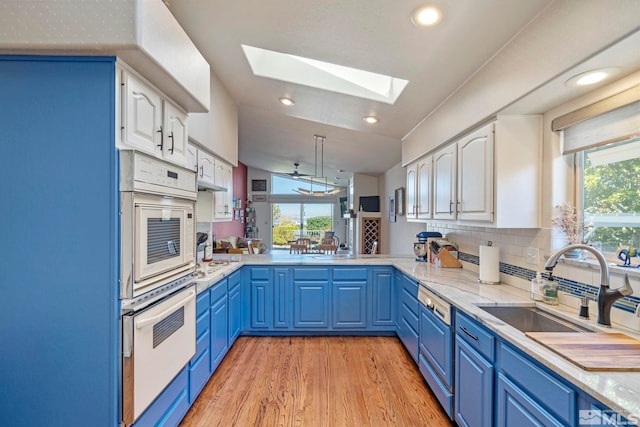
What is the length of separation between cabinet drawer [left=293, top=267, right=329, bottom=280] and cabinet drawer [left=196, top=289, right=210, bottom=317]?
115 cm

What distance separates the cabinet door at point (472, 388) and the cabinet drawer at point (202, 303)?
1.76 metres

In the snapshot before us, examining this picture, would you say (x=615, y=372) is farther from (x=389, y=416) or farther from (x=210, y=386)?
(x=210, y=386)

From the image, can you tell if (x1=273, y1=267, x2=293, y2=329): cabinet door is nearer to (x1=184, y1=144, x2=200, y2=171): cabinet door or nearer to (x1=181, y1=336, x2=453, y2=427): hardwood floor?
(x1=181, y1=336, x2=453, y2=427): hardwood floor

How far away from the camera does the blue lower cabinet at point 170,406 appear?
1539 millimetres

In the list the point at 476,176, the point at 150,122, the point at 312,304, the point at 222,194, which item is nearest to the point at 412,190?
the point at 476,176

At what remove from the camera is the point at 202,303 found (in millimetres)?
2223

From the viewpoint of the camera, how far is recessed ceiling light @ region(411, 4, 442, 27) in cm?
161

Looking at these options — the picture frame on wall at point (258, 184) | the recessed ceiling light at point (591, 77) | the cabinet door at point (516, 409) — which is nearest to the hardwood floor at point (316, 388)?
the cabinet door at point (516, 409)

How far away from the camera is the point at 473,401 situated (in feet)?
5.35

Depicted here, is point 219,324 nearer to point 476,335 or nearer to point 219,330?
point 219,330

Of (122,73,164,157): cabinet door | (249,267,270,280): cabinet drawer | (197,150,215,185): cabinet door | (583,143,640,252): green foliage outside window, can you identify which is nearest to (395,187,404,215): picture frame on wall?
(249,267,270,280): cabinet drawer

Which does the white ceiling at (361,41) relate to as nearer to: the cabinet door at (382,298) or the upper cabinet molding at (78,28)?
the upper cabinet molding at (78,28)

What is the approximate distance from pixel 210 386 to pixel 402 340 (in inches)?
73.7

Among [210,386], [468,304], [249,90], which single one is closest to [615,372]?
[468,304]
